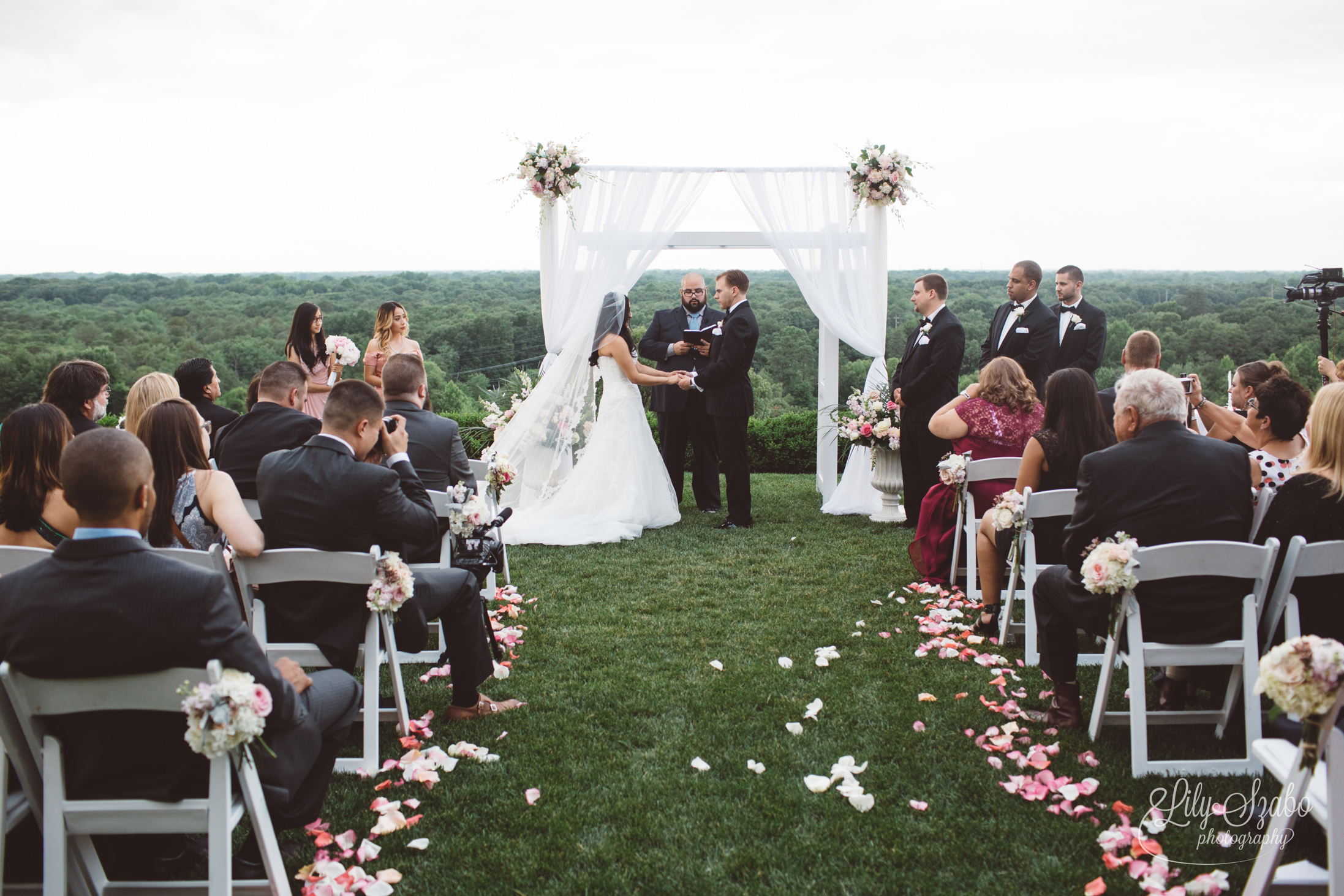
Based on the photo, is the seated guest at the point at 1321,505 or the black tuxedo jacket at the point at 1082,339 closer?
the seated guest at the point at 1321,505

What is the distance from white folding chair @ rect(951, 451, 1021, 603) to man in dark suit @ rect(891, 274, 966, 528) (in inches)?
48.8

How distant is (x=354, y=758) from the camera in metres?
3.04

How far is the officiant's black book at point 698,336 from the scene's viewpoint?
290 inches

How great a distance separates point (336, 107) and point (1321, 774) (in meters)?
11.7

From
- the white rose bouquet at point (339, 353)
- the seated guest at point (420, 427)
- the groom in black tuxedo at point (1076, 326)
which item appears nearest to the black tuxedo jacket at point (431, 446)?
the seated guest at point (420, 427)

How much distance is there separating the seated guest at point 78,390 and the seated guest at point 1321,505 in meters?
4.72

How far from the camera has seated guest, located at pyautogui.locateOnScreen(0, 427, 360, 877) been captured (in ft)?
5.87

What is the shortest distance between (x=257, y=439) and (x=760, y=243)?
205 inches

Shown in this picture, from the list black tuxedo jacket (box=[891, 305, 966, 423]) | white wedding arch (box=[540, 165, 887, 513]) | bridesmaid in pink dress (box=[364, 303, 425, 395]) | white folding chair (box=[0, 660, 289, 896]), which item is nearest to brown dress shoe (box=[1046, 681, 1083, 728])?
white folding chair (box=[0, 660, 289, 896])

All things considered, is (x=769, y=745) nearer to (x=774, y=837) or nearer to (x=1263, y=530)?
(x=774, y=837)

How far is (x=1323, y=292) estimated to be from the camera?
20.2 ft

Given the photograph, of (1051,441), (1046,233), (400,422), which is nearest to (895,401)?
(1051,441)

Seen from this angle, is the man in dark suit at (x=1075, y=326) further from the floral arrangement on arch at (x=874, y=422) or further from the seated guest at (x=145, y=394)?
the seated guest at (x=145, y=394)

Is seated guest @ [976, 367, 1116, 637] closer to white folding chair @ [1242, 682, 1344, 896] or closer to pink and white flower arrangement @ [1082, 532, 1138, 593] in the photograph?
pink and white flower arrangement @ [1082, 532, 1138, 593]
